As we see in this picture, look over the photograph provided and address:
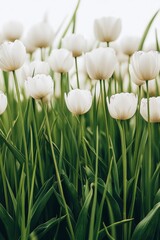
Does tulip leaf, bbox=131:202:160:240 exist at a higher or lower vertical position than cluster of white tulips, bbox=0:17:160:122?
lower

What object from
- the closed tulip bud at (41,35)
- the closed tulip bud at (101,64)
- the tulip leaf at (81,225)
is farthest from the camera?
Answer: the closed tulip bud at (41,35)

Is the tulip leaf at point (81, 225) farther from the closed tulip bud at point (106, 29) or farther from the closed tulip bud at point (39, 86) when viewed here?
the closed tulip bud at point (106, 29)

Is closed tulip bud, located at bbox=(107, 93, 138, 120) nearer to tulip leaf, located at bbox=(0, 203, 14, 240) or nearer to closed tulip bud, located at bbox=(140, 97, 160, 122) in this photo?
closed tulip bud, located at bbox=(140, 97, 160, 122)

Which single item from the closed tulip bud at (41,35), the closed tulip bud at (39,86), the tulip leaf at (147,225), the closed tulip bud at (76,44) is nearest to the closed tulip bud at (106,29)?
the closed tulip bud at (76,44)

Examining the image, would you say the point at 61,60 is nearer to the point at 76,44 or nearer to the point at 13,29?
the point at 76,44

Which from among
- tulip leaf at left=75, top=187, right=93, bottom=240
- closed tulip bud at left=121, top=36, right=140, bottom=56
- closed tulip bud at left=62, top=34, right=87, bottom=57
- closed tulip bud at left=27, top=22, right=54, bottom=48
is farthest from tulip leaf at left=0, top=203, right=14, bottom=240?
closed tulip bud at left=121, top=36, right=140, bottom=56

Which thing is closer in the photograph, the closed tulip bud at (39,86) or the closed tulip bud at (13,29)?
the closed tulip bud at (39,86)
